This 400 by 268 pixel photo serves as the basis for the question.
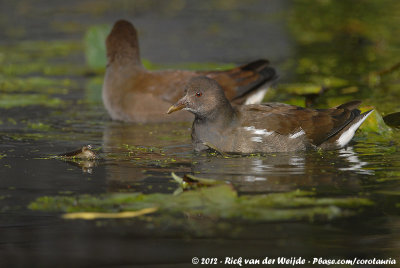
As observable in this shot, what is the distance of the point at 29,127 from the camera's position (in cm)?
920

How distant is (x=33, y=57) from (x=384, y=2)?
9.36 meters

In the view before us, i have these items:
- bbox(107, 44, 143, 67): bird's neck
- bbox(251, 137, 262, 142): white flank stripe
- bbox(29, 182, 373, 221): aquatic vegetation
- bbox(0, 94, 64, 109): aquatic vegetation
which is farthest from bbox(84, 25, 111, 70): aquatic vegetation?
bbox(29, 182, 373, 221): aquatic vegetation

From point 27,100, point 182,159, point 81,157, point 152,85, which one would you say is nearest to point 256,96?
point 152,85

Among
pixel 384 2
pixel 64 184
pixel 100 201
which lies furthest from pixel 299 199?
pixel 384 2

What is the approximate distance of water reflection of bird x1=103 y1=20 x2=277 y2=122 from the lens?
977cm

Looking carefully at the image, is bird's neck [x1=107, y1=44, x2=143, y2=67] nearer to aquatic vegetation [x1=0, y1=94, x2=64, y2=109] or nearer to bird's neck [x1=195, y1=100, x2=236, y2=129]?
aquatic vegetation [x1=0, y1=94, x2=64, y2=109]

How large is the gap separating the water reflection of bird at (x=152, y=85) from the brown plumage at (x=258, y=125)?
1.85 m

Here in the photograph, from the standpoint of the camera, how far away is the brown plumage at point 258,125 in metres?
7.62

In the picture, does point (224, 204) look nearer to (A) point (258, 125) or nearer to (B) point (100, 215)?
(B) point (100, 215)

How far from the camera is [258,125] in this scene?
25.2ft

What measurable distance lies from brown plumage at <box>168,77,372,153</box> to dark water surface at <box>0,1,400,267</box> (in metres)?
0.21

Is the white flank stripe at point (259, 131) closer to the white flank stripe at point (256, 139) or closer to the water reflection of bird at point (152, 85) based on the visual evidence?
the white flank stripe at point (256, 139)

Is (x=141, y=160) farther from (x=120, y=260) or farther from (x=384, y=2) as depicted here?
(x=384, y=2)

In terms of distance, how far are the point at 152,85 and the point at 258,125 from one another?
101 inches
